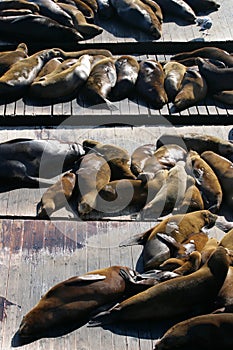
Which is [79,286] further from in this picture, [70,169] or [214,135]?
[214,135]

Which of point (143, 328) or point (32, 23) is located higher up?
point (143, 328)

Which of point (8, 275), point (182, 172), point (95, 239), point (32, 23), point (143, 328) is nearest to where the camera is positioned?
point (143, 328)

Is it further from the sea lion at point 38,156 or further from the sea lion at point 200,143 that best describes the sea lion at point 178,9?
the sea lion at point 38,156

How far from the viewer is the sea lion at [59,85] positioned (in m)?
8.16

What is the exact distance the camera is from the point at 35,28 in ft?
30.7

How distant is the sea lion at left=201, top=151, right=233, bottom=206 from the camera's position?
22.5 ft

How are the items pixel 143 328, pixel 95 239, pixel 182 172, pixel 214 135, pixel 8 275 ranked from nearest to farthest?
pixel 143 328 < pixel 8 275 < pixel 95 239 < pixel 182 172 < pixel 214 135

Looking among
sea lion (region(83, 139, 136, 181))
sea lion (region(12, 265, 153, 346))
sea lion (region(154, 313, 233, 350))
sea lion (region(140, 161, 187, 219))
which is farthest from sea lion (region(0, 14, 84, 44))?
sea lion (region(154, 313, 233, 350))

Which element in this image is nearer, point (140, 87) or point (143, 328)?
point (143, 328)

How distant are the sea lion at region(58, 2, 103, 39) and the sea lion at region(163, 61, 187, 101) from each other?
4.39 feet

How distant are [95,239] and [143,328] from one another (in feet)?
3.93

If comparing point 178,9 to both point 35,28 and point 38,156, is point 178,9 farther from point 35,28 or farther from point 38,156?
point 38,156

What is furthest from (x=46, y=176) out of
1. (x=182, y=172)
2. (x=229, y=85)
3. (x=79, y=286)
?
(x=229, y=85)

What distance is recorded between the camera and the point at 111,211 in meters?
6.59
